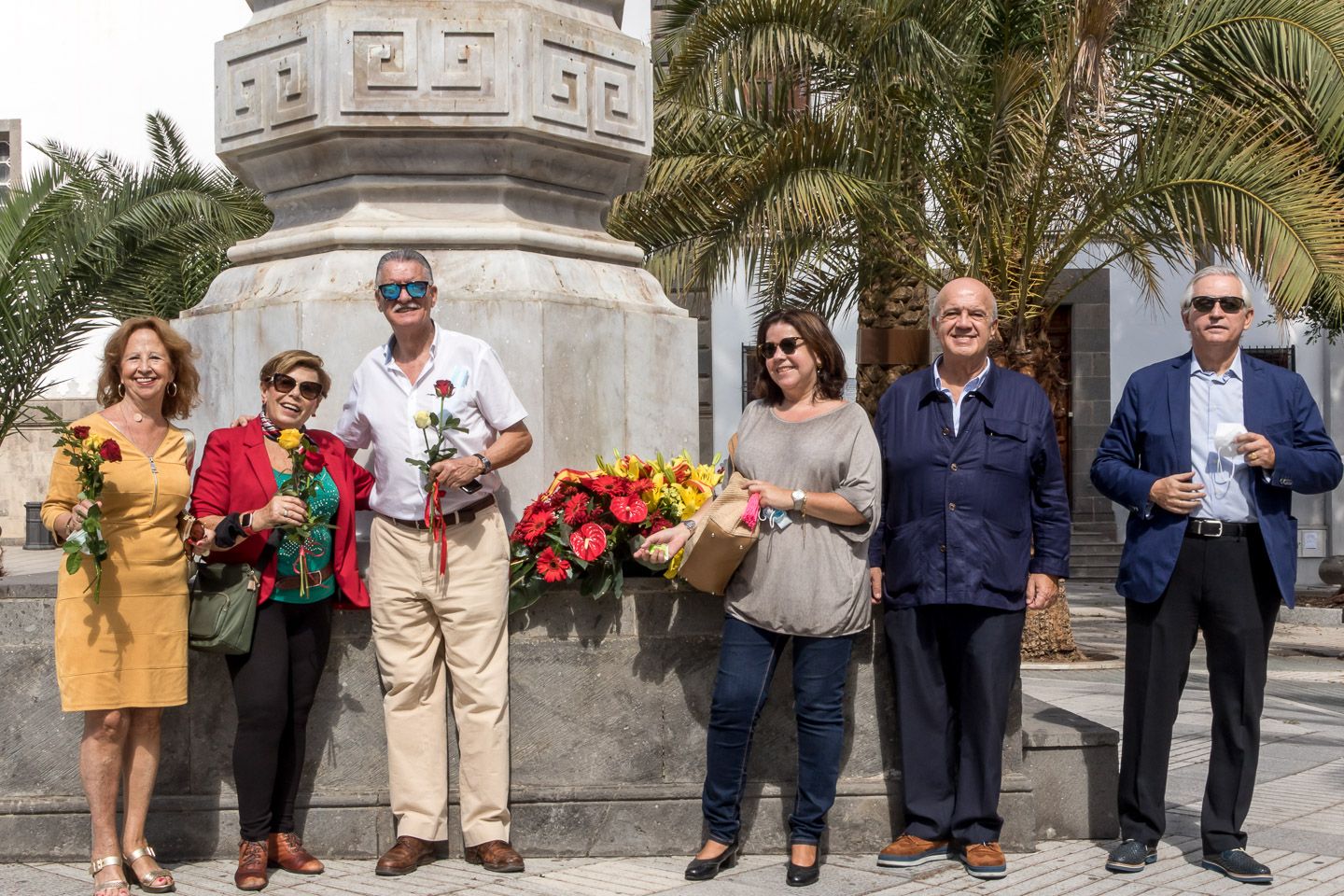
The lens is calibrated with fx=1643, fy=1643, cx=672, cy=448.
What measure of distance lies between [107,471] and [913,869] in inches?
105

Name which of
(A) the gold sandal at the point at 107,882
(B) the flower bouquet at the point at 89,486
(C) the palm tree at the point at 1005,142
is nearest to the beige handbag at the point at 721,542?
(B) the flower bouquet at the point at 89,486

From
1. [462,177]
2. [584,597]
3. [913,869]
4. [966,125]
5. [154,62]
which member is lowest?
[913,869]

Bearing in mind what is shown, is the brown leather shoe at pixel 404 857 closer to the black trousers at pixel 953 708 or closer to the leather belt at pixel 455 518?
the leather belt at pixel 455 518

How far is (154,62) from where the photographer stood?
23.7m

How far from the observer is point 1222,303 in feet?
16.7

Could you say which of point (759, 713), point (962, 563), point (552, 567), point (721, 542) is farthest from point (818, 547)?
point (552, 567)

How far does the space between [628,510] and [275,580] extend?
3.52 ft

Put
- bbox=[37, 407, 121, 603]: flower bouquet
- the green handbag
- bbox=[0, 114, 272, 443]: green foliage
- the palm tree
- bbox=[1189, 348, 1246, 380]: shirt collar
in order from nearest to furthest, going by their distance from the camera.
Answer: bbox=[37, 407, 121, 603]: flower bouquet
the green handbag
bbox=[1189, 348, 1246, 380]: shirt collar
the palm tree
bbox=[0, 114, 272, 443]: green foliage

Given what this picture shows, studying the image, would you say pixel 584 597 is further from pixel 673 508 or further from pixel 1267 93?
pixel 1267 93

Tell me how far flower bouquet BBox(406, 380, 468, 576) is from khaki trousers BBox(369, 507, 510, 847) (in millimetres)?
65

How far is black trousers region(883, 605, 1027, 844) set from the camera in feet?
16.4

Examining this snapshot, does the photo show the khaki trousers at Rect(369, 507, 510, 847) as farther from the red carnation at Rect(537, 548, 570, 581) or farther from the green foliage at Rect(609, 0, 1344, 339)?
the green foliage at Rect(609, 0, 1344, 339)

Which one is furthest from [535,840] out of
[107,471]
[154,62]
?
[154,62]

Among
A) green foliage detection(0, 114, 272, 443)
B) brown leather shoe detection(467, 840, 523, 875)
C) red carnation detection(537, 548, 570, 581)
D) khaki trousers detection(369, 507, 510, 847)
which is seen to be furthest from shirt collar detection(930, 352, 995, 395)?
green foliage detection(0, 114, 272, 443)
